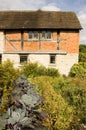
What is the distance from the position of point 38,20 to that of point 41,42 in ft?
7.64

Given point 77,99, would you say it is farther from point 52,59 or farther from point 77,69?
point 52,59

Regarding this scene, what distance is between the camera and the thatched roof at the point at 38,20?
2975cm

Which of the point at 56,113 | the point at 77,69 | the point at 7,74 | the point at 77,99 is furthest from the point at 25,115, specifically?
the point at 77,69

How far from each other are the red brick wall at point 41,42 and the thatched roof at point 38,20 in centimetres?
67

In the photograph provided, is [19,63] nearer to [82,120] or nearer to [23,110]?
[82,120]

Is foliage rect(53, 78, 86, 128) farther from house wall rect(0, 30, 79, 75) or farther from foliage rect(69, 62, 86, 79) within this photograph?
house wall rect(0, 30, 79, 75)

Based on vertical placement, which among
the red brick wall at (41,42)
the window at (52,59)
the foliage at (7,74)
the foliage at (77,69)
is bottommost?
the foliage at (77,69)

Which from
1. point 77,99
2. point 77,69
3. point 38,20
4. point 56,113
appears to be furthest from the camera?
point 38,20

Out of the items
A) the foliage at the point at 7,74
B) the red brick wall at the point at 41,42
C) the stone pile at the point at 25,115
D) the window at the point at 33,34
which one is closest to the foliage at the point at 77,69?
the red brick wall at the point at 41,42

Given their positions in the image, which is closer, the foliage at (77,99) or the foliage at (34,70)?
the foliage at (77,99)

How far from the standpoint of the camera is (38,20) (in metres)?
30.8

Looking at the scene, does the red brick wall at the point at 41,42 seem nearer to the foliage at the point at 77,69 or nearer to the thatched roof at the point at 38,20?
the thatched roof at the point at 38,20

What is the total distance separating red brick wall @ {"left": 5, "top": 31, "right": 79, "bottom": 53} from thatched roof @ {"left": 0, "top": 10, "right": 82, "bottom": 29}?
674mm

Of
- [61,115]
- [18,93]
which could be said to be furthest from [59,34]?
[18,93]
